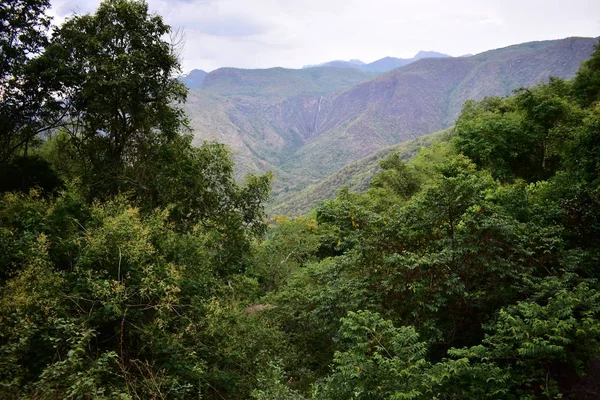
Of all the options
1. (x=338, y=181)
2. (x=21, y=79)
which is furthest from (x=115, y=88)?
(x=338, y=181)

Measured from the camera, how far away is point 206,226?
12.6 meters

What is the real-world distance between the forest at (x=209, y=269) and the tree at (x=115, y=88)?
57 millimetres

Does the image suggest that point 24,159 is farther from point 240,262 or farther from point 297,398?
point 297,398

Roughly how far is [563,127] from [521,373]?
15894 millimetres

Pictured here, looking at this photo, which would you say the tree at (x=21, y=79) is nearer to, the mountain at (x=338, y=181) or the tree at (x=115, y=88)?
the tree at (x=115, y=88)

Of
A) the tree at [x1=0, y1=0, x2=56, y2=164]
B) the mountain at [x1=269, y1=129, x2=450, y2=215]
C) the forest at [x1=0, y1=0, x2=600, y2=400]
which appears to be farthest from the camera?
the mountain at [x1=269, y1=129, x2=450, y2=215]

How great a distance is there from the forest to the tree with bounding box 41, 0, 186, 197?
0.06 m

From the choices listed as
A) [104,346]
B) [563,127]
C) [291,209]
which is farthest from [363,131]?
[104,346]

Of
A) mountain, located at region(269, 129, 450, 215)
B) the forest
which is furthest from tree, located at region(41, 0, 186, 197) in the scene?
mountain, located at region(269, 129, 450, 215)

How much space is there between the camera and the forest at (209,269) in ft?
17.4

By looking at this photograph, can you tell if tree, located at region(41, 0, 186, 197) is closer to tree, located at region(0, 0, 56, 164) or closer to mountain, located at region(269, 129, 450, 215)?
tree, located at region(0, 0, 56, 164)

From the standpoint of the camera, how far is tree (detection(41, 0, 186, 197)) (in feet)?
34.0

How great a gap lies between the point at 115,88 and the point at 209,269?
20.2 feet

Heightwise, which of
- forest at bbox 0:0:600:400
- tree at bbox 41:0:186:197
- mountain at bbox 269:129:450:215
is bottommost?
mountain at bbox 269:129:450:215
